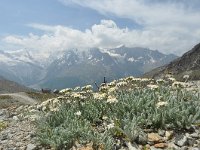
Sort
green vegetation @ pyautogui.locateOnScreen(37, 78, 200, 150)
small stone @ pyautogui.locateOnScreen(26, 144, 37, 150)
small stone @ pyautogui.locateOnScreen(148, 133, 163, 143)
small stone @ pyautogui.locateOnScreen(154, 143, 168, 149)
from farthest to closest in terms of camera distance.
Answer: small stone @ pyautogui.locateOnScreen(26, 144, 37, 150) → green vegetation @ pyautogui.locateOnScreen(37, 78, 200, 150) → small stone @ pyautogui.locateOnScreen(148, 133, 163, 143) → small stone @ pyautogui.locateOnScreen(154, 143, 168, 149)

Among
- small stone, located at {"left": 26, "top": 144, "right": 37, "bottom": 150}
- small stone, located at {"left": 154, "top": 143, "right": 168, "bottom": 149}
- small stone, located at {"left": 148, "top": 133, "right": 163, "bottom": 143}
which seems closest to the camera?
small stone, located at {"left": 154, "top": 143, "right": 168, "bottom": 149}

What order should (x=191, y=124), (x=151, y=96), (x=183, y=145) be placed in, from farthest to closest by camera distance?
(x=151, y=96) → (x=191, y=124) → (x=183, y=145)

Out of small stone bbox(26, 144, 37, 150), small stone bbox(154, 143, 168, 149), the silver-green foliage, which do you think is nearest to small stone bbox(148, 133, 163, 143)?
small stone bbox(154, 143, 168, 149)

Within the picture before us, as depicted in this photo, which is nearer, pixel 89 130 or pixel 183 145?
pixel 183 145

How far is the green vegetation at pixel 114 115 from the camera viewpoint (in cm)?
1200

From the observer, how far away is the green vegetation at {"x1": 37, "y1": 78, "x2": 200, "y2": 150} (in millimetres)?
12000

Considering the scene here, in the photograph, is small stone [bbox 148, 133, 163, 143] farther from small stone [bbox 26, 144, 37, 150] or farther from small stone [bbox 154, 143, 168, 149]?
small stone [bbox 26, 144, 37, 150]

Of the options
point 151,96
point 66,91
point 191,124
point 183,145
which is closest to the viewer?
point 183,145

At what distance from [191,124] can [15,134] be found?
6544 mm

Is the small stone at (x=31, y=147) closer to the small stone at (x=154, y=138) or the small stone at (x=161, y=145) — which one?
the small stone at (x=154, y=138)

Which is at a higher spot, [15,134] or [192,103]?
[192,103]

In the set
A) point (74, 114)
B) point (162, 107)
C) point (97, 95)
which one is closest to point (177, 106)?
point (162, 107)

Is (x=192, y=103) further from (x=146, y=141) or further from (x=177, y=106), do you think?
(x=146, y=141)

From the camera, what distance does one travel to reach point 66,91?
14406mm
